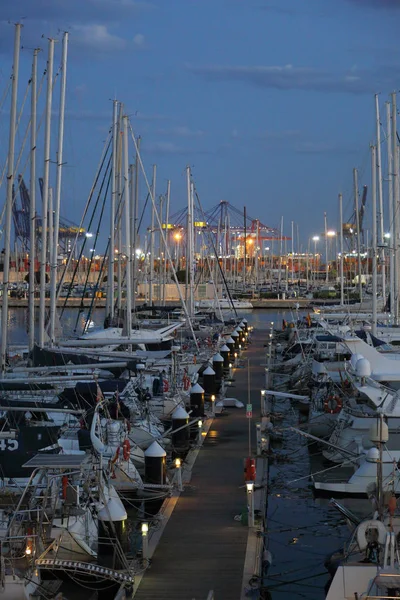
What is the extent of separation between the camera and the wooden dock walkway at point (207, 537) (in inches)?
665

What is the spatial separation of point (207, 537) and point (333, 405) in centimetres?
1161

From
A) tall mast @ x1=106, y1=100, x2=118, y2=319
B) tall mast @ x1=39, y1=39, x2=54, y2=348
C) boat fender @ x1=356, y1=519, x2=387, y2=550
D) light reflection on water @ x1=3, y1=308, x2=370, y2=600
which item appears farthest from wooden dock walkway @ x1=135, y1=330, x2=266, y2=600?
tall mast @ x1=106, y1=100, x2=118, y2=319

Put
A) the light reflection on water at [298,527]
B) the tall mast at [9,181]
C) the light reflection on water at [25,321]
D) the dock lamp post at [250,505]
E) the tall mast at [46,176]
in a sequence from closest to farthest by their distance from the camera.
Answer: the light reflection on water at [298,527], the dock lamp post at [250,505], the tall mast at [9,181], the tall mast at [46,176], the light reflection on water at [25,321]

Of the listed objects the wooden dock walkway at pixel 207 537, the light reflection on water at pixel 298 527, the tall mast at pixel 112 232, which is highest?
the tall mast at pixel 112 232

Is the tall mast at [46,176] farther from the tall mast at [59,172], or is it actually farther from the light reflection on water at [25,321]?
the light reflection on water at [25,321]

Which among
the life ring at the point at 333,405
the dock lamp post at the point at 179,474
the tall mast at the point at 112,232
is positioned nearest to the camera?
the dock lamp post at the point at 179,474

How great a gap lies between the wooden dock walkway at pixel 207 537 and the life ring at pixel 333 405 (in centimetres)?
282

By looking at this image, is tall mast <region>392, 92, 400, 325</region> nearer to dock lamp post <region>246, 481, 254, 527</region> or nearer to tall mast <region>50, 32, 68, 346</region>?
tall mast <region>50, 32, 68, 346</region>

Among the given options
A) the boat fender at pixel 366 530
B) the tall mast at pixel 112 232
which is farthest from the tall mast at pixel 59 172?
the boat fender at pixel 366 530

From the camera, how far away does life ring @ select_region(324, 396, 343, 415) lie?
30.1m

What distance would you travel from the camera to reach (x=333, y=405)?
30312 millimetres

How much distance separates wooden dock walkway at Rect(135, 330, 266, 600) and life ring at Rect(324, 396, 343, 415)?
2.82m

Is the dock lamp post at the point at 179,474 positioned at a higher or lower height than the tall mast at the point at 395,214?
lower

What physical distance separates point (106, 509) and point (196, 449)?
969 cm
